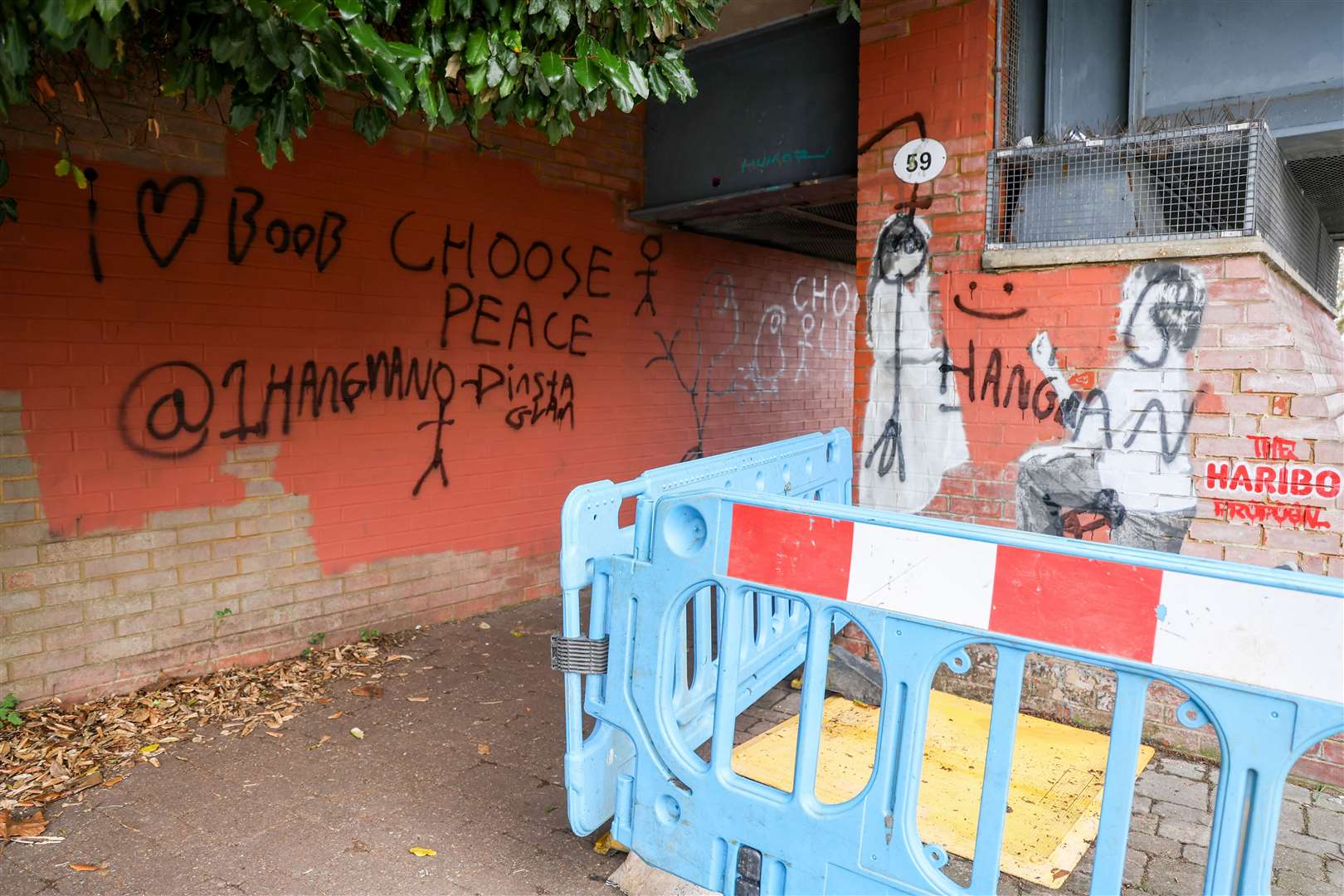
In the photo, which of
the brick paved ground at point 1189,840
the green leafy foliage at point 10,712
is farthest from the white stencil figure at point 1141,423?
the green leafy foliage at point 10,712

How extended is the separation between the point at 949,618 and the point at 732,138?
15.0ft

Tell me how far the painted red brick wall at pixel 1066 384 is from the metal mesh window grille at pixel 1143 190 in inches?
6.7

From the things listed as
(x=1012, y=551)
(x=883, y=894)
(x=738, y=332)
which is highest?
(x=738, y=332)

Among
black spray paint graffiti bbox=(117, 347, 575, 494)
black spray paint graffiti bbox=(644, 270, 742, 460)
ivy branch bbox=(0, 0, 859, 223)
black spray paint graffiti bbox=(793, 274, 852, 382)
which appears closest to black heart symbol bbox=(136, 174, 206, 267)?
black spray paint graffiti bbox=(117, 347, 575, 494)

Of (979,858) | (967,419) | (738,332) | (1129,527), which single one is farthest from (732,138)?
(979,858)

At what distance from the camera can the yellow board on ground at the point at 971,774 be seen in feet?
9.30

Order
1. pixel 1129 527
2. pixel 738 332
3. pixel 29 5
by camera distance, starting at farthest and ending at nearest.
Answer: pixel 738 332 < pixel 1129 527 < pixel 29 5

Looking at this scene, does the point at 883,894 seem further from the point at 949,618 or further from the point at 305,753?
the point at 305,753

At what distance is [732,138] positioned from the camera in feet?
19.1

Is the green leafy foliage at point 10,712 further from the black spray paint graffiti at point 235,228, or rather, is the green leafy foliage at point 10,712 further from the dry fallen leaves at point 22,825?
the black spray paint graffiti at point 235,228

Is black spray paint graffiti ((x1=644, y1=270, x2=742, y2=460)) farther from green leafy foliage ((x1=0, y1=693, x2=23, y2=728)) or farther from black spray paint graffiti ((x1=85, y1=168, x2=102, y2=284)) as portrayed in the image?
green leafy foliage ((x1=0, y1=693, x2=23, y2=728))

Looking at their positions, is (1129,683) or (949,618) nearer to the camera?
(1129,683)

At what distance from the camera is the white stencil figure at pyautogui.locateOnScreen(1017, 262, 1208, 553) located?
3680mm

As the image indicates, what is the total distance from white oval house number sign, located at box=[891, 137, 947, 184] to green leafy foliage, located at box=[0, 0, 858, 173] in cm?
147
